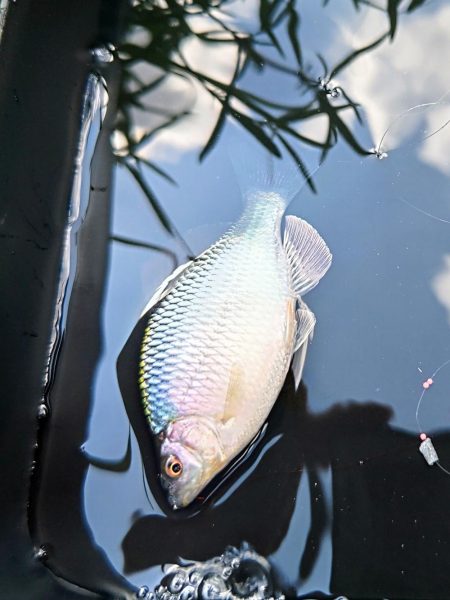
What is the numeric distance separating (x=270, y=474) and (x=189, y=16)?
121 centimetres

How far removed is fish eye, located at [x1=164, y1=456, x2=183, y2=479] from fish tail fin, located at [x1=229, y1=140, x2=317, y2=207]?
23.6 inches

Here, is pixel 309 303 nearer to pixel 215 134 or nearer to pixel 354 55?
pixel 215 134

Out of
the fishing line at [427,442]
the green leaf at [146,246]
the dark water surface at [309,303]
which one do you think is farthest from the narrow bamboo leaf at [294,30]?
the fishing line at [427,442]

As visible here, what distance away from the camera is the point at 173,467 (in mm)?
1143

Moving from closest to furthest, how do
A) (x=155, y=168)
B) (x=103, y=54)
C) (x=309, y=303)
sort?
(x=309, y=303)
(x=155, y=168)
(x=103, y=54)

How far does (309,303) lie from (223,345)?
28 centimetres

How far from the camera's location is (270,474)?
1267 millimetres

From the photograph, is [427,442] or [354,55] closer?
[427,442]

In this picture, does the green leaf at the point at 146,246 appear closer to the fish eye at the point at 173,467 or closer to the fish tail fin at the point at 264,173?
the fish tail fin at the point at 264,173

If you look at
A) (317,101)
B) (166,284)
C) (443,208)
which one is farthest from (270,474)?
(317,101)

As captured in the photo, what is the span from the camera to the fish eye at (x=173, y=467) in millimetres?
1139

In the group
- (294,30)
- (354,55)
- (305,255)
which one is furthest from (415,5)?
(305,255)

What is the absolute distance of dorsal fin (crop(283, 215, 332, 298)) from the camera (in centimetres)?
134

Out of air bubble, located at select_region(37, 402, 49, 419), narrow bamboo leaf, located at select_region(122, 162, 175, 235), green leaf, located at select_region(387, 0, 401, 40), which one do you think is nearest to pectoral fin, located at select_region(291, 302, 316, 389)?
narrow bamboo leaf, located at select_region(122, 162, 175, 235)
